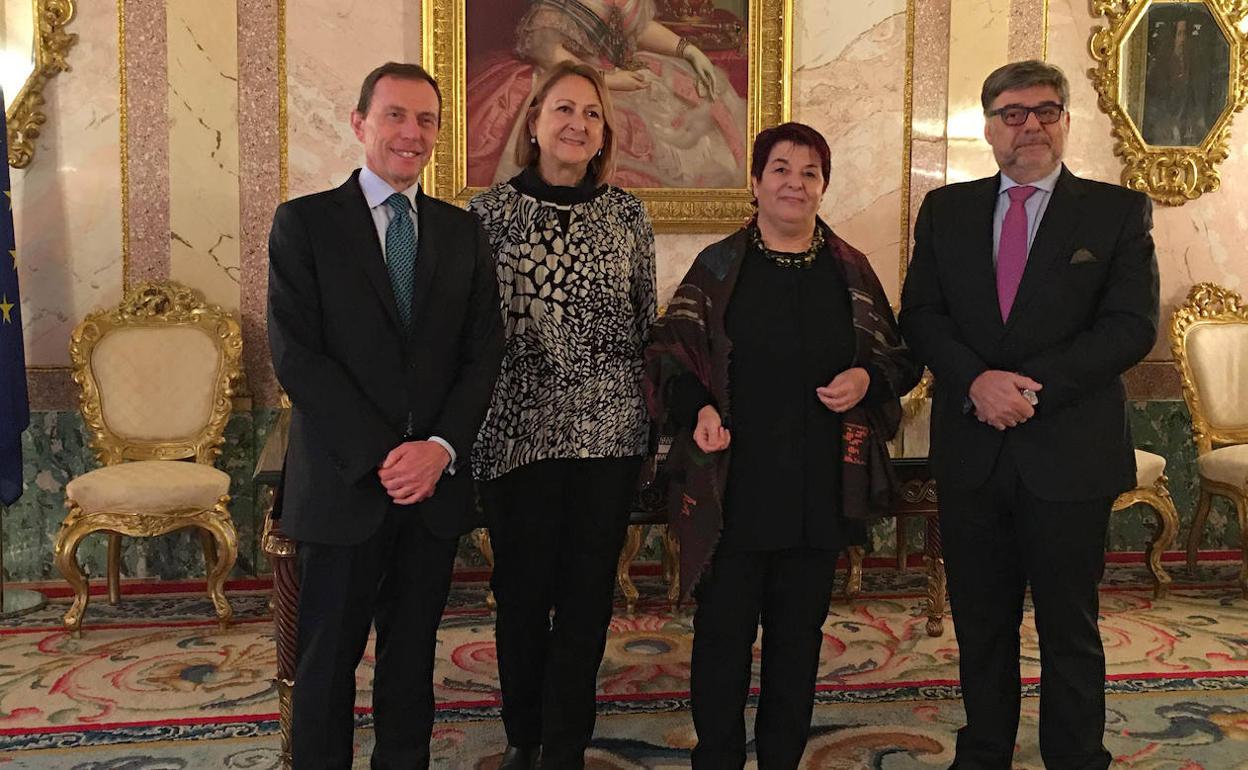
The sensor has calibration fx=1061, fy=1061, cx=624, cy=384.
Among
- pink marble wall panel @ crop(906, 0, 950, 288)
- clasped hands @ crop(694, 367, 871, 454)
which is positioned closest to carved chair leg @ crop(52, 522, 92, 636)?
clasped hands @ crop(694, 367, 871, 454)

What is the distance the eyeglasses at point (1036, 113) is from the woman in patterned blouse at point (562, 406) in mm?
939

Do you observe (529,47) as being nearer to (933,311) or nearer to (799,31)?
(799,31)

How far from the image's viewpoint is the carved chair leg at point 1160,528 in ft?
14.9

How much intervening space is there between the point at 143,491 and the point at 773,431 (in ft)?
8.95

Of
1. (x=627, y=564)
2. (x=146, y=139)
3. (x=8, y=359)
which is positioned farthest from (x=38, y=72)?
(x=627, y=564)

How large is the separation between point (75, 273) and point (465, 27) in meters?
2.03

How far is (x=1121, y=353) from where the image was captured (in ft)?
7.92

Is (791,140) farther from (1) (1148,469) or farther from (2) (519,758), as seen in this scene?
(1) (1148,469)

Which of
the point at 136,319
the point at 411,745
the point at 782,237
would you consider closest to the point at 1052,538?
the point at 782,237

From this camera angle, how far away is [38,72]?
177 inches

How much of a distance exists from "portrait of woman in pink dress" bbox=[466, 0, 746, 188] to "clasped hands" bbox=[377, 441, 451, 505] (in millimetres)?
2793

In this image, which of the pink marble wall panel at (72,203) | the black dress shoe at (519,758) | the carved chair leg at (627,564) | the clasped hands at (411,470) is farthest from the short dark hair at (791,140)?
the pink marble wall panel at (72,203)

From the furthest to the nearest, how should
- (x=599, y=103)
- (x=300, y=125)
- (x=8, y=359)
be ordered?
1. (x=300, y=125)
2. (x=8, y=359)
3. (x=599, y=103)

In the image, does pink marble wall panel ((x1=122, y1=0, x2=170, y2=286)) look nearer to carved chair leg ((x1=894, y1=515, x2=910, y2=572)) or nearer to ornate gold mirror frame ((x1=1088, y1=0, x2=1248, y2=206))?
carved chair leg ((x1=894, y1=515, x2=910, y2=572))
